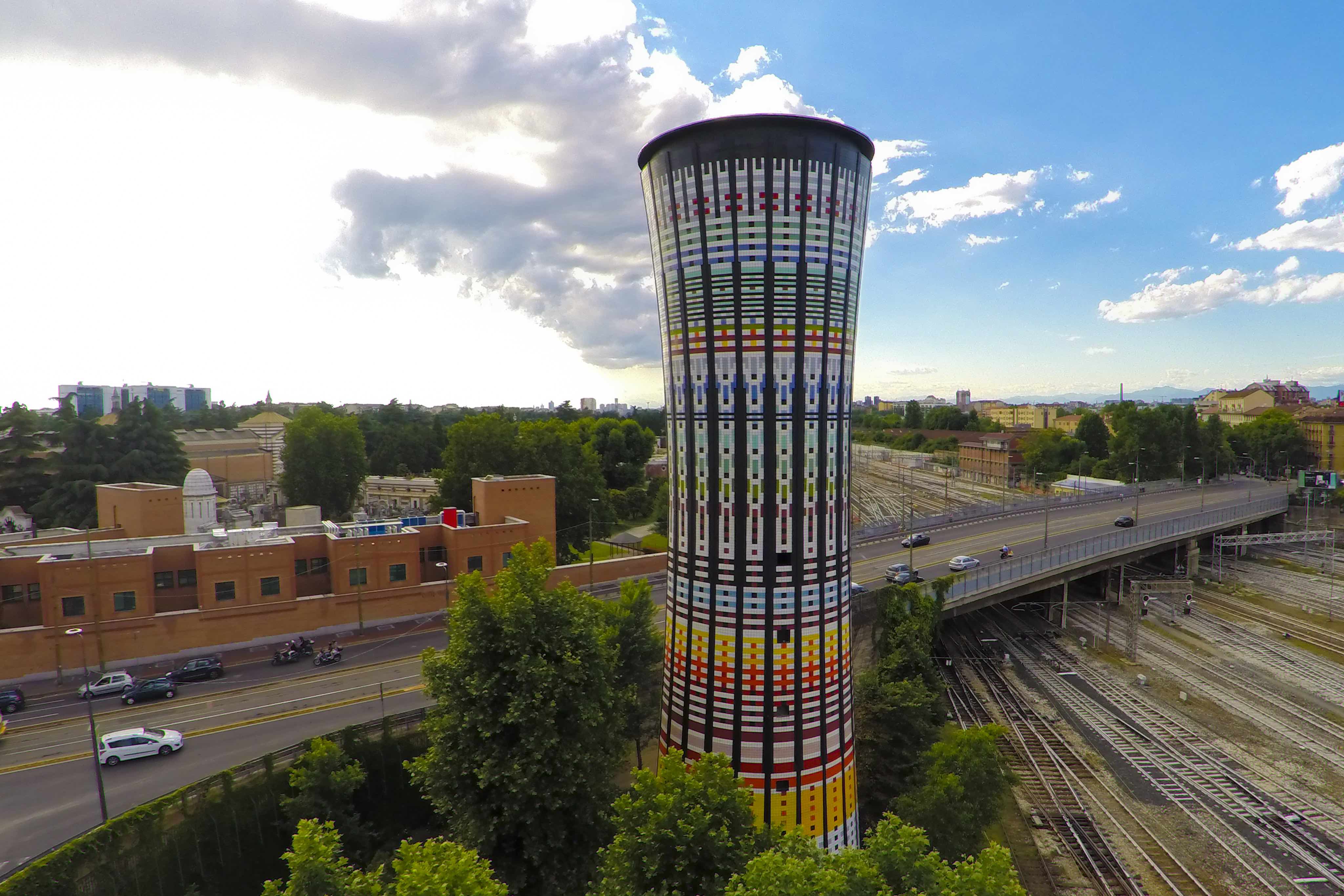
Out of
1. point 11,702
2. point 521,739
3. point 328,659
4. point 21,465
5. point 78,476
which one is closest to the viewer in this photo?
point 521,739

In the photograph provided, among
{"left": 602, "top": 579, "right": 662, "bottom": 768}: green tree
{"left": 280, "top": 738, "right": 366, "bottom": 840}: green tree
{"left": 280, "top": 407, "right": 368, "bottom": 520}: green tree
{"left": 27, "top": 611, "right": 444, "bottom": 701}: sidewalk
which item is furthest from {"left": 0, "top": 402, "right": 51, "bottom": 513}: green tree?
{"left": 602, "top": 579, "right": 662, "bottom": 768}: green tree

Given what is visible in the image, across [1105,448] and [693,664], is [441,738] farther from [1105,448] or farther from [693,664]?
[1105,448]

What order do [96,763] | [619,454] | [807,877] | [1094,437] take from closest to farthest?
[807,877], [96,763], [619,454], [1094,437]

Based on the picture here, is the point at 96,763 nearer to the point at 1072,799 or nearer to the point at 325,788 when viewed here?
the point at 325,788

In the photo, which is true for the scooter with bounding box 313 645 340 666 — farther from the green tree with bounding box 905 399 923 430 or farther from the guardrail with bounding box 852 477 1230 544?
the green tree with bounding box 905 399 923 430

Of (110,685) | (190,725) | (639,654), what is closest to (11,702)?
(110,685)

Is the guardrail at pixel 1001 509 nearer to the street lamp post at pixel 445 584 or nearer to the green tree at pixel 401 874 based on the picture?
the street lamp post at pixel 445 584
